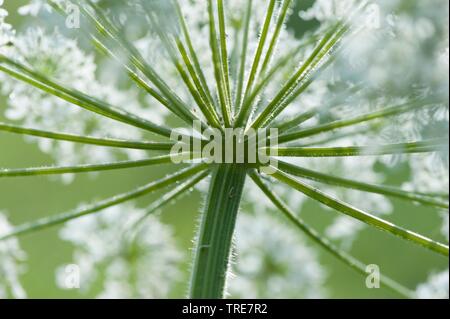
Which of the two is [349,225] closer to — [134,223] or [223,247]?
[134,223]

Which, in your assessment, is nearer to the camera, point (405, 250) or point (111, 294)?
point (111, 294)

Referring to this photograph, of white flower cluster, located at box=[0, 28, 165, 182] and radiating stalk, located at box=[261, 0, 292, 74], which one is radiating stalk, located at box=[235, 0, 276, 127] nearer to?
radiating stalk, located at box=[261, 0, 292, 74]

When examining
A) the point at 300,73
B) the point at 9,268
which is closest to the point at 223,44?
the point at 300,73

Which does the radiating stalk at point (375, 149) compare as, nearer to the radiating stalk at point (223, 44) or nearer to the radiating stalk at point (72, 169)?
the radiating stalk at point (223, 44)

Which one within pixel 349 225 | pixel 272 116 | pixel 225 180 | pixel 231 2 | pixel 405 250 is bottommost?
pixel 405 250

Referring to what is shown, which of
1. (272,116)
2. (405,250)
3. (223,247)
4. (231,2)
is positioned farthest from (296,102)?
(405,250)
